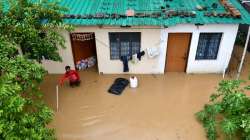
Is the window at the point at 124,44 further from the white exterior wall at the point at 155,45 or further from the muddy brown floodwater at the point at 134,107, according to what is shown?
the muddy brown floodwater at the point at 134,107

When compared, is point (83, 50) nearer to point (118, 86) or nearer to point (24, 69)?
point (118, 86)

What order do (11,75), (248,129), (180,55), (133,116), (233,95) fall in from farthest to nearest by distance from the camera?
(180,55)
(133,116)
(233,95)
(248,129)
(11,75)

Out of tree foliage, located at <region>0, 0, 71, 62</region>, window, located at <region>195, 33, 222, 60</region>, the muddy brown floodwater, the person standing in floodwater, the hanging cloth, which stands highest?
tree foliage, located at <region>0, 0, 71, 62</region>

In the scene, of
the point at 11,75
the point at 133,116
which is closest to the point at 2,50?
the point at 11,75

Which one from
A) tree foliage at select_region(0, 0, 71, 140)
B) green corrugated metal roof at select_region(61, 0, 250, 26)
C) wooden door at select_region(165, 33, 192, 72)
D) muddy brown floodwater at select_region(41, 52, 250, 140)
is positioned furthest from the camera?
wooden door at select_region(165, 33, 192, 72)

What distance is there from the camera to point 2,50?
666cm

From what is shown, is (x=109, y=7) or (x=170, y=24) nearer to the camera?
(x=170, y=24)

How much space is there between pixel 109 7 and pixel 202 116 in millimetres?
5978

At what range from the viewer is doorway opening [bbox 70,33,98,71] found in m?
11.1

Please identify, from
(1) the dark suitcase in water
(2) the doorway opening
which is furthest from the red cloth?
(1) the dark suitcase in water

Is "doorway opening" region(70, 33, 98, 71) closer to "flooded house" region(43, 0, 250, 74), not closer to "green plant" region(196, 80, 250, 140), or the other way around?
"flooded house" region(43, 0, 250, 74)

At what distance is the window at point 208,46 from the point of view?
430 inches

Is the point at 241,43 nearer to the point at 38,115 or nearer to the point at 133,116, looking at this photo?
the point at 133,116

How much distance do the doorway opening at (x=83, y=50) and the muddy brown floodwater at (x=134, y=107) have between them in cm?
43
